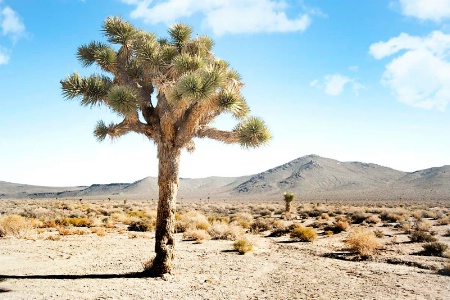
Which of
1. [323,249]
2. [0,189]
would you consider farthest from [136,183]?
[323,249]

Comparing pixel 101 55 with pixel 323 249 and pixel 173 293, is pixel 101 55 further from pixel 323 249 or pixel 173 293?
pixel 323 249

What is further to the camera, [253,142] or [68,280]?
[253,142]

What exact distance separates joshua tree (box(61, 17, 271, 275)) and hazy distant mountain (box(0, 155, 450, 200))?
75784 millimetres

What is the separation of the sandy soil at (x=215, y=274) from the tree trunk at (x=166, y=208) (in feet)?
1.65

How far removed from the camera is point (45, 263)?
1080 centimetres

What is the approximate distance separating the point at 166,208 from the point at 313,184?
103 m

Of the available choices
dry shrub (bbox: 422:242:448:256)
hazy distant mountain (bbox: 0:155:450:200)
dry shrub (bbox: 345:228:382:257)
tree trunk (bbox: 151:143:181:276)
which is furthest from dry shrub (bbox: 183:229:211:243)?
hazy distant mountain (bbox: 0:155:450:200)

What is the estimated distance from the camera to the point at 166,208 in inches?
375

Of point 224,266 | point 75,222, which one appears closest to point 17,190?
point 75,222

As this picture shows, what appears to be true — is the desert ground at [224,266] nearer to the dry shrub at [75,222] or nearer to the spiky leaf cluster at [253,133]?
the spiky leaf cluster at [253,133]

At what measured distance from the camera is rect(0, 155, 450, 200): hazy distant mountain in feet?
297

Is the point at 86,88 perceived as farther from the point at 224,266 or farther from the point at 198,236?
the point at 198,236

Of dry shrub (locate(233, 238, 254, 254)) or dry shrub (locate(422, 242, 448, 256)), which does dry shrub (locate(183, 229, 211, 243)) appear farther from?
dry shrub (locate(422, 242, 448, 256))

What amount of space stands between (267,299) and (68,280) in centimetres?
495
